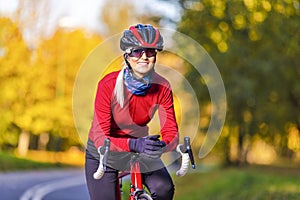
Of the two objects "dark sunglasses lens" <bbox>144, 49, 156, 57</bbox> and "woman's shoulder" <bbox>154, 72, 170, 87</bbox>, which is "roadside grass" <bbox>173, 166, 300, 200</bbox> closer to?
"woman's shoulder" <bbox>154, 72, 170, 87</bbox>

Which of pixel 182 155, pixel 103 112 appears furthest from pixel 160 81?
pixel 182 155

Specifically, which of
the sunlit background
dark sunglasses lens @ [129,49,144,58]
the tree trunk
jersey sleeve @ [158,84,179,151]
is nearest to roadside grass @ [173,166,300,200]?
the sunlit background

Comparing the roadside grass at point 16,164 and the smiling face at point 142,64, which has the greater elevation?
the roadside grass at point 16,164

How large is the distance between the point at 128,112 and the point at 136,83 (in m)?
0.23

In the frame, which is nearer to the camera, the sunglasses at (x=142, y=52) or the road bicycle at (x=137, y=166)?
the road bicycle at (x=137, y=166)

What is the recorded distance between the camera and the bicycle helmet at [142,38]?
4.43m

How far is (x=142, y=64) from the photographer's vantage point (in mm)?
4508

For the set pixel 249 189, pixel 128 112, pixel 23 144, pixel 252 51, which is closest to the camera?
pixel 128 112

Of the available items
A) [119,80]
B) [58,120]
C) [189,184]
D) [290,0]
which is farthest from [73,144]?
[119,80]

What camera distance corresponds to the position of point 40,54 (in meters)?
40.7

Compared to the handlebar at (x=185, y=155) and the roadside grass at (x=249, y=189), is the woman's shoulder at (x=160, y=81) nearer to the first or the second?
the handlebar at (x=185, y=155)

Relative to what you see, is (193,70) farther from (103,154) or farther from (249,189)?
(103,154)

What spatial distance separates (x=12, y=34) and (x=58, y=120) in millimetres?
6491

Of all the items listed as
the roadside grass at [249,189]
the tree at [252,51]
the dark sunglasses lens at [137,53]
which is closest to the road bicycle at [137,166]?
the dark sunglasses lens at [137,53]
